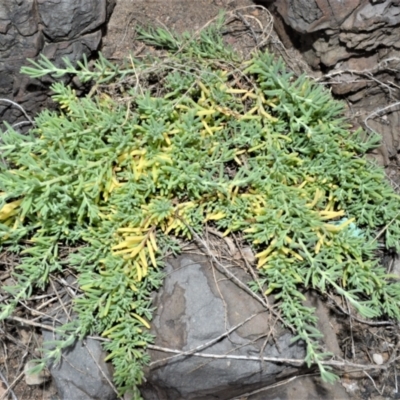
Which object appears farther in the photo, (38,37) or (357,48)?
(357,48)

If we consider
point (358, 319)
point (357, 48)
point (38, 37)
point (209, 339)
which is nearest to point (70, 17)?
point (38, 37)

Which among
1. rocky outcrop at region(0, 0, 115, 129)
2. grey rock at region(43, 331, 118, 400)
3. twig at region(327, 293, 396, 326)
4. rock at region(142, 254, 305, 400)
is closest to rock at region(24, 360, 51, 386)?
grey rock at region(43, 331, 118, 400)

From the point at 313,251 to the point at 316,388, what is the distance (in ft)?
2.34

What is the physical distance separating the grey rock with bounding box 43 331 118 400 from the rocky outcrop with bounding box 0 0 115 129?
130 cm

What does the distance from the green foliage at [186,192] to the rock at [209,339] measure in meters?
0.10

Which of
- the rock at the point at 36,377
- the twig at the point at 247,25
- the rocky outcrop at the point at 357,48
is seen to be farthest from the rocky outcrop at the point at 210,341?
the twig at the point at 247,25

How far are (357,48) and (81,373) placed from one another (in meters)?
2.26

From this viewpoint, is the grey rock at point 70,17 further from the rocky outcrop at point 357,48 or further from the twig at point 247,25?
the rocky outcrop at point 357,48

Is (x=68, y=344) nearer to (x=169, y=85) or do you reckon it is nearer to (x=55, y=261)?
(x=55, y=261)

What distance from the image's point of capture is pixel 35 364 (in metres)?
2.91

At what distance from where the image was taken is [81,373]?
9.16ft

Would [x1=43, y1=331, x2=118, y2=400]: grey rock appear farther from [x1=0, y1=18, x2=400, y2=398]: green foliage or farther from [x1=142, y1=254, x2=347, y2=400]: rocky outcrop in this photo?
[x1=142, y1=254, x2=347, y2=400]: rocky outcrop

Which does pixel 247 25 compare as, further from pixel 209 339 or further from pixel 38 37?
pixel 209 339

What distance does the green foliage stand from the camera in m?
2.67
